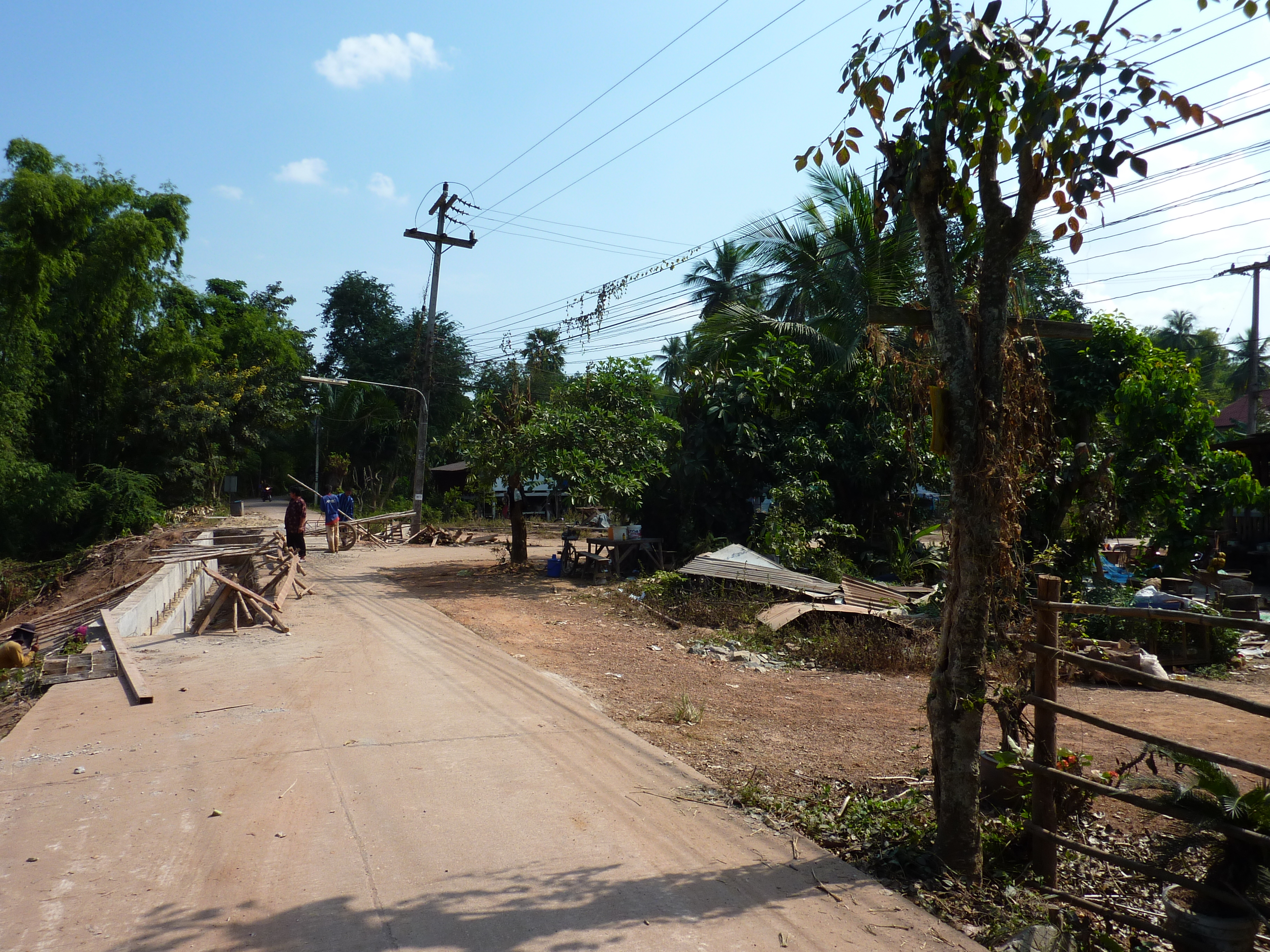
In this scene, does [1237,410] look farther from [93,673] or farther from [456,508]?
[93,673]

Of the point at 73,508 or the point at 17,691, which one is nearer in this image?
the point at 17,691

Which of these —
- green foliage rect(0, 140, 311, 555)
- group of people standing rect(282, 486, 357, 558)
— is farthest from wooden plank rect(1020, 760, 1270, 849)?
green foliage rect(0, 140, 311, 555)

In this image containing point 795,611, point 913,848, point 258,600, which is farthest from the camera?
point 258,600

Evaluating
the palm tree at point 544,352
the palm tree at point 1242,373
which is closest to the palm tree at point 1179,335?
the palm tree at point 1242,373

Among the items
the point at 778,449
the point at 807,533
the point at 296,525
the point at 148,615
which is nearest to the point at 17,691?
the point at 148,615

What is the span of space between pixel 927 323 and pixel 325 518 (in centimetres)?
2324

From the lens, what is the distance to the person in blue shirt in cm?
2462

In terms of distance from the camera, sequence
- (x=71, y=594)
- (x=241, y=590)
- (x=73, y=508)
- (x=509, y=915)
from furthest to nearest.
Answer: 1. (x=73, y=508)
2. (x=71, y=594)
3. (x=241, y=590)
4. (x=509, y=915)

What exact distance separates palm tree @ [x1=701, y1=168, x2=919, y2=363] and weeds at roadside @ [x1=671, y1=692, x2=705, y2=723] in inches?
442

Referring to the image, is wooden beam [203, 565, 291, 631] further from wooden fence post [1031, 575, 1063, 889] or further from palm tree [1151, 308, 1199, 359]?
palm tree [1151, 308, 1199, 359]

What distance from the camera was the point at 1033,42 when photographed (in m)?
4.21

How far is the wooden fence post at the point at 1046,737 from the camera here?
429 cm

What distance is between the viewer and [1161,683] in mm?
3711

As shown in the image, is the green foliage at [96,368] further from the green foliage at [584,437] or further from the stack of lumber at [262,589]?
the green foliage at [584,437]
